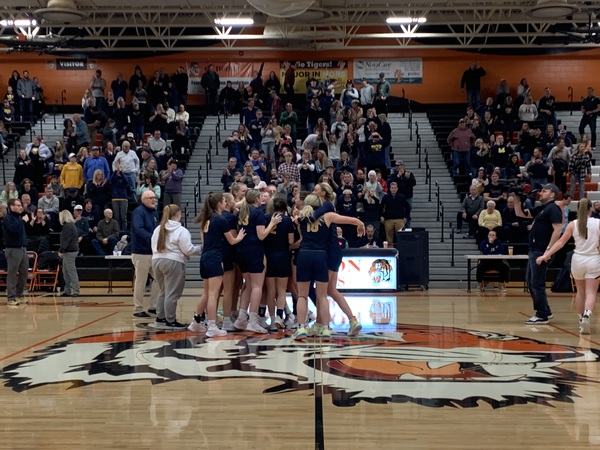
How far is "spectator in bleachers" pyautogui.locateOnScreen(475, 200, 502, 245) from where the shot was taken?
17016mm

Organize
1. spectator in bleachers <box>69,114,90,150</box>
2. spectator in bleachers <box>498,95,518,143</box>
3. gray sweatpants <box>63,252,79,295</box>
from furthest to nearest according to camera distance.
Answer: spectator in bleachers <box>498,95,518,143</box> → spectator in bleachers <box>69,114,90,150</box> → gray sweatpants <box>63,252,79,295</box>

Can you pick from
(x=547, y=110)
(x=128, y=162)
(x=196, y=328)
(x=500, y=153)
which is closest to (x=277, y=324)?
(x=196, y=328)

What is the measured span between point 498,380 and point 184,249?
4782mm

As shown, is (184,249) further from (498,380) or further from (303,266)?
(498,380)

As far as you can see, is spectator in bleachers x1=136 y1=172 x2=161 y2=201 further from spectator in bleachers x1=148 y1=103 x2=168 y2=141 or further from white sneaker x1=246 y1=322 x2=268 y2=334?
white sneaker x1=246 y1=322 x2=268 y2=334

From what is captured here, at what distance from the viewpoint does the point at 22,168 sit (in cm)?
2041

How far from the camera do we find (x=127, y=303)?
13281mm

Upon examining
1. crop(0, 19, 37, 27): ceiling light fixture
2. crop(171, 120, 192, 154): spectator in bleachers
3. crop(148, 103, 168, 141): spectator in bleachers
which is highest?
crop(0, 19, 37, 27): ceiling light fixture

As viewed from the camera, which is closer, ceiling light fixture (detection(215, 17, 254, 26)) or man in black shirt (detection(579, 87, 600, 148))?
ceiling light fixture (detection(215, 17, 254, 26))

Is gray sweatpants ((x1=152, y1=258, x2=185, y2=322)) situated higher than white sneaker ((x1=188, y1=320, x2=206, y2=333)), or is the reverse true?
gray sweatpants ((x1=152, y1=258, x2=185, y2=322))

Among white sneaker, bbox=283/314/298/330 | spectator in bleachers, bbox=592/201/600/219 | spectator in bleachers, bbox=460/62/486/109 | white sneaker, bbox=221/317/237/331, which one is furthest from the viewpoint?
spectator in bleachers, bbox=460/62/486/109

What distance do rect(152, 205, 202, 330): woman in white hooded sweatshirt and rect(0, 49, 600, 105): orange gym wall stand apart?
19360 millimetres

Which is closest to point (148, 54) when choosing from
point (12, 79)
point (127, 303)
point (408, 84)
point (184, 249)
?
point (12, 79)

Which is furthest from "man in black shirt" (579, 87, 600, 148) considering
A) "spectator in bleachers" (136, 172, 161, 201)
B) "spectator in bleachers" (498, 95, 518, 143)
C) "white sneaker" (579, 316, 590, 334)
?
"white sneaker" (579, 316, 590, 334)
